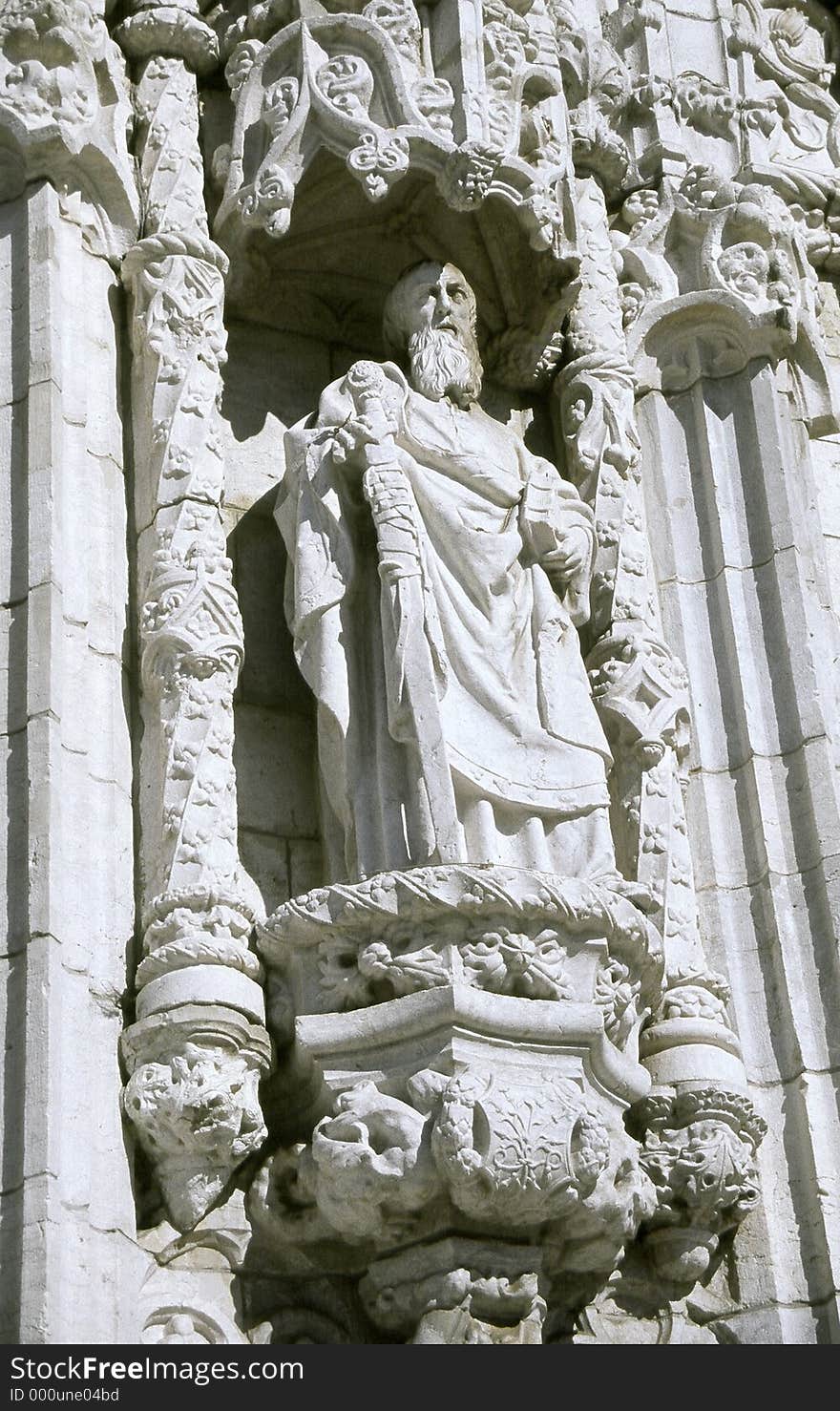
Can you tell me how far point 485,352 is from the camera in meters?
8.10

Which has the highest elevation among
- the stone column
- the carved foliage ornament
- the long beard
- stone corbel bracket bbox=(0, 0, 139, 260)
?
stone corbel bracket bbox=(0, 0, 139, 260)

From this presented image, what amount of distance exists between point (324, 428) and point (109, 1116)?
6.57 ft

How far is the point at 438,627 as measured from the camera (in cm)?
698

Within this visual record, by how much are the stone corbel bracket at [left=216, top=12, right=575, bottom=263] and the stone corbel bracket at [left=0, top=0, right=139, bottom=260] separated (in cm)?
31

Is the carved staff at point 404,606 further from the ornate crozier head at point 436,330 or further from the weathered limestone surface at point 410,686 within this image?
the ornate crozier head at point 436,330

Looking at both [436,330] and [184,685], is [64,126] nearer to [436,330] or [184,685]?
[436,330]

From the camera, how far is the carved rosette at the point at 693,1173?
6.82 m

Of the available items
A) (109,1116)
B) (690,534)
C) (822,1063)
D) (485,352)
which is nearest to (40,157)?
(485,352)

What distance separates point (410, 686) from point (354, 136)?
1706 millimetres

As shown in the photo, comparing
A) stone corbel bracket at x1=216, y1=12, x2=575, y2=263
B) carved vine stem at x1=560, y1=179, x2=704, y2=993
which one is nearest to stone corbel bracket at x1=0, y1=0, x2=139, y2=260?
stone corbel bracket at x1=216, y1=12, x2=575, y2=263

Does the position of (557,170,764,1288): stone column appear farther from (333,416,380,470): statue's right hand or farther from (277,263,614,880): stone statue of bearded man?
(333,416,380,470): statue's right hand

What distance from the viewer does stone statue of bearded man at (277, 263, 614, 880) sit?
6.79 meters

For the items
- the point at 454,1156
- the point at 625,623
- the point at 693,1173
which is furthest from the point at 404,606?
the point at 693,1173

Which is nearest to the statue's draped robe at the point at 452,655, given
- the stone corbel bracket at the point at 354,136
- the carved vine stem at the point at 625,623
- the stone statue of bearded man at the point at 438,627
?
the stone statue of bearded man at the point at 438,627
